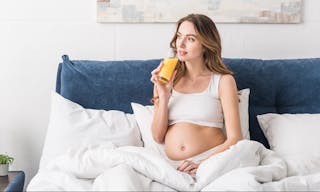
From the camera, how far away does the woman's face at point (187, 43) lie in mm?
2289

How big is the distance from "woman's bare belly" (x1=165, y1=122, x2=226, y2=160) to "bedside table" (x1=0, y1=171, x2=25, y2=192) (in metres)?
0.66

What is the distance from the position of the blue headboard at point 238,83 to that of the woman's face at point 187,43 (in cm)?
27

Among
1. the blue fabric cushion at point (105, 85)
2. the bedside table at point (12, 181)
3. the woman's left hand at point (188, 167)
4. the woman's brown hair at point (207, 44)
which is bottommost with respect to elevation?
the bedside table at point (12, 181)

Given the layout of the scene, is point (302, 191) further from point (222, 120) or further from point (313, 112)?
point (313, 112)

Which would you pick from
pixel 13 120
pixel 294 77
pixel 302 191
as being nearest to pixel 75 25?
pixel 13 120

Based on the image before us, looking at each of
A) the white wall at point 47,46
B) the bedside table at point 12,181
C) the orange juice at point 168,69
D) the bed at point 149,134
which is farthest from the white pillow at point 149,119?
the bedside table at point 12,181

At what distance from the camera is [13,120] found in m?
2.78

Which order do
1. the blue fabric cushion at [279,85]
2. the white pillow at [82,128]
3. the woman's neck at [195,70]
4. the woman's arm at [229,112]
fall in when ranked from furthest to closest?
1. the blue fabric cushion at [279,85]
2. the woman's neck at [195,70]
3. the white pillow at [82,128]
4. the woman's arm at [229,112]

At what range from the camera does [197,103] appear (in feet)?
7.52

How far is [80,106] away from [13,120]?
0.53 meters

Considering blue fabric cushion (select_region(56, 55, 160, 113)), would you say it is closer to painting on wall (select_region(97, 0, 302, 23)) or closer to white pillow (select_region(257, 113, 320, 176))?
painting on wall (select_region(97, 0, 302, 23))

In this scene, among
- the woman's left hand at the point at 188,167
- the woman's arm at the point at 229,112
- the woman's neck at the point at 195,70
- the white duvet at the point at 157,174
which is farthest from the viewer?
the woman's neck at the point at 195,70

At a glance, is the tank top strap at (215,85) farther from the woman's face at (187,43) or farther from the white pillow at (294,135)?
the white pillow at (294,135)

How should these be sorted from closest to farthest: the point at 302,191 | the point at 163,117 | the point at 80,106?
1. the point at 302,191
2. the point at 163,117
3. the point at 80,106
